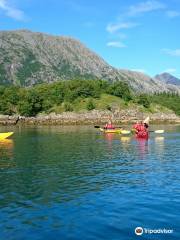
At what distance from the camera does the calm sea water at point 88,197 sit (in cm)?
2617

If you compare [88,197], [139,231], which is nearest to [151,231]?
[139,231]

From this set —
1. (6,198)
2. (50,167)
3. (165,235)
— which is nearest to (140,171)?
(50,167)

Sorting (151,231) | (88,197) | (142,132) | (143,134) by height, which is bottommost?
(151,231)

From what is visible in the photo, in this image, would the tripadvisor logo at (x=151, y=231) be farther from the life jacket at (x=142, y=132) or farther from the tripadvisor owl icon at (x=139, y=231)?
the life jacket at (x=142, y=132)

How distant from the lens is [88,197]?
3478cm

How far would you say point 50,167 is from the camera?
52.7m

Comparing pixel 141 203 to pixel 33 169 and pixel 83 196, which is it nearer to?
pixel 83 196

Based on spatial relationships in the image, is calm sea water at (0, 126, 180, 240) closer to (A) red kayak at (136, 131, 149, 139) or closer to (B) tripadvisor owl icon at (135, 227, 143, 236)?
(B) tripadvisor owl icon at (135, 227, 143, 236)

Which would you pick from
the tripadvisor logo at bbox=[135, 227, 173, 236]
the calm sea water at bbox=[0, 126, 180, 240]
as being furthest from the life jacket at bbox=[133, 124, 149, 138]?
the tripadvisor logo at bbox=[135, 227, 173, 236]

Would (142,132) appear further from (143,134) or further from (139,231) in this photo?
(139,231)

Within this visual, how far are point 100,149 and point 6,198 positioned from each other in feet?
137

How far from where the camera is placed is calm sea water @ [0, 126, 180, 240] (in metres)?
26.2

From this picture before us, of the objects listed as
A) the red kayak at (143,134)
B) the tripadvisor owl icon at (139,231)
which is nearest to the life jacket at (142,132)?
the red kayak at (143,134)

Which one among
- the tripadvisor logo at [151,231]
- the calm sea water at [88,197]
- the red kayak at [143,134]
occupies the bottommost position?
the tripadvisor logo at [151,231]
